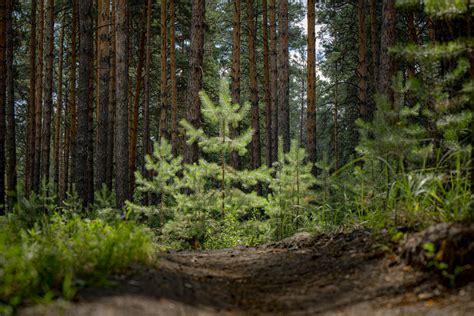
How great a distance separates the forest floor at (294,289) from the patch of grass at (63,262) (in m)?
0.15

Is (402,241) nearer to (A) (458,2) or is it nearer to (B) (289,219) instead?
(A) (458,2)

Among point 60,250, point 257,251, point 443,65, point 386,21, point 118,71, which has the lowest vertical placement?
point 257,251

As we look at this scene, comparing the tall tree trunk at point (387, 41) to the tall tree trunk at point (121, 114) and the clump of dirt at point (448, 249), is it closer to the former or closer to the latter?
the tall tree trunk at point (121, 114)

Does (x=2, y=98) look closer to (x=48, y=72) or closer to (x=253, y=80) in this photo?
(x=48, y=72)

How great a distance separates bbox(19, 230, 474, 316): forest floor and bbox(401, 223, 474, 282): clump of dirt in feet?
0.38

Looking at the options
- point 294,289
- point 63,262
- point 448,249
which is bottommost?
point 294,289

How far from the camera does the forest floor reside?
8.61 feet

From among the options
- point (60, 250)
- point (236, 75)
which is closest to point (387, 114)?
point (60, 250)

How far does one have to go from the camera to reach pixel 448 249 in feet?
9.95

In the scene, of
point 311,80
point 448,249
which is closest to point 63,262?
point 448,249

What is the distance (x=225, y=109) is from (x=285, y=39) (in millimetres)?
8974

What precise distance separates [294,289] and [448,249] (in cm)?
129

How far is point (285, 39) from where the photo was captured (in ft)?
49.5

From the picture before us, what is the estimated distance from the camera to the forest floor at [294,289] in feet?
8.61
